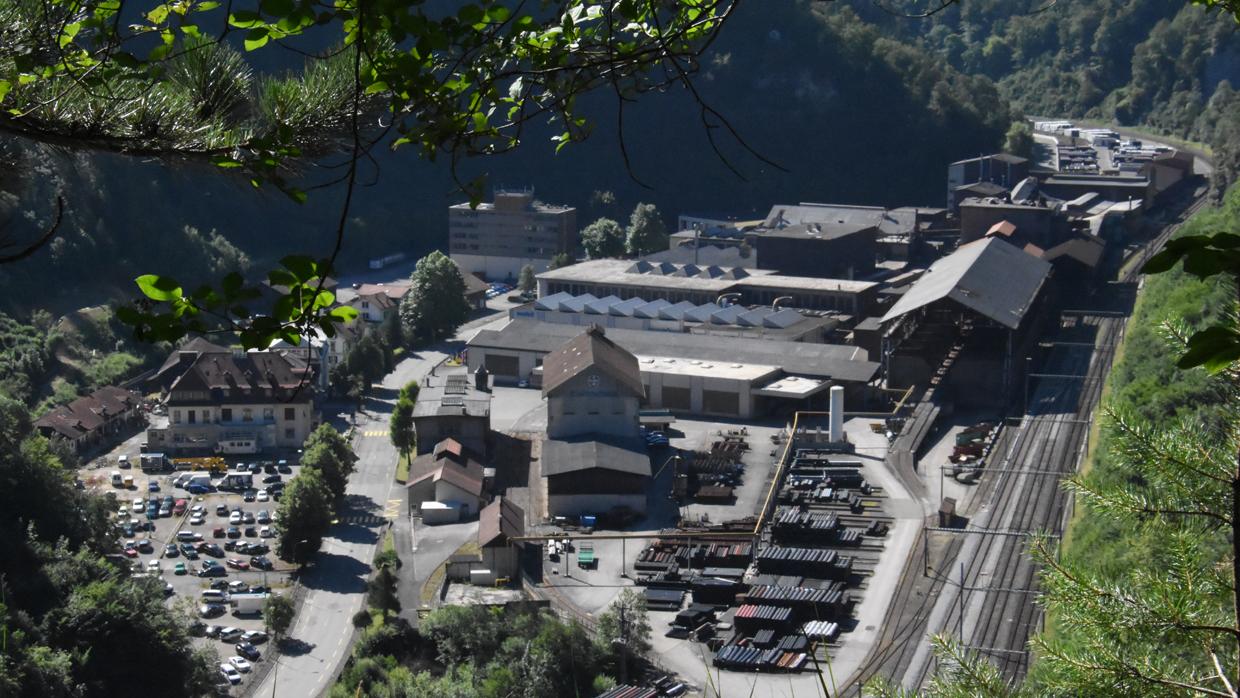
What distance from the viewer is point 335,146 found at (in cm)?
192

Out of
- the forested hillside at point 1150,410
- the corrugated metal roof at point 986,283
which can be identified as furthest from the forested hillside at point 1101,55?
the forested hillside at point 1150,410

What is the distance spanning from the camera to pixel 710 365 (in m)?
11.7

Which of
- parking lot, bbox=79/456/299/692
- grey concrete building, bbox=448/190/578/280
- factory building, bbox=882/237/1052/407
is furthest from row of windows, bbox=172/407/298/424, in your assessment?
grey concrete building, bbox=448/190/578/280

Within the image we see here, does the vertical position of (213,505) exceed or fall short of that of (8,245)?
it falls short

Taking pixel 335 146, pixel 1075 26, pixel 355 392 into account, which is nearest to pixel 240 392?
pixel 355 392

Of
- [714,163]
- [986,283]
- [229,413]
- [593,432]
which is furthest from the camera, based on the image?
[714,163]

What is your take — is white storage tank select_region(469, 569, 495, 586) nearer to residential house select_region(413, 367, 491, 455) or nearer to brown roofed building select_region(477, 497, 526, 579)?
brown roofed building select_region(477, 497, 526, 579)

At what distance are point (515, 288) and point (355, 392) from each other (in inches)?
211

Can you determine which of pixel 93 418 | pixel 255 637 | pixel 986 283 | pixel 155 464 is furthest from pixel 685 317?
pixel 255 637

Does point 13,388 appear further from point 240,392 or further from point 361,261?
point 361,261

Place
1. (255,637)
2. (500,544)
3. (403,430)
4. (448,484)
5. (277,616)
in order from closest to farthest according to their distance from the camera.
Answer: (277,616)
(255,637)
(500,544)
(448,484)
(403,430)

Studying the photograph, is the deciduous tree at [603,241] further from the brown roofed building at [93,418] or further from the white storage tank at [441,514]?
the white storage tank at [441,514]

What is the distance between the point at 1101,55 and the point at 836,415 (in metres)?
19.0

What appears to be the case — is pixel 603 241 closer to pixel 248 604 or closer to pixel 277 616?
pixel 248 604
